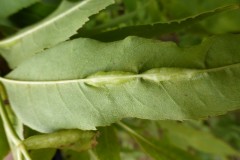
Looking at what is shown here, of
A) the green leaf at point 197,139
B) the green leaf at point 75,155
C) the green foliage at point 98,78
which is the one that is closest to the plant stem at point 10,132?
the green foliage at point 98,78

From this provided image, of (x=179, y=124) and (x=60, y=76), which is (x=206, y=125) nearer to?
(x=179, y=124)

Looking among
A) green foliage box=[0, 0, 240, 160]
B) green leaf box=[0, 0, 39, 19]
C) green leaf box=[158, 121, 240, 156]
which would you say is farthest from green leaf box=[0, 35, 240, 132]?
green leaf box=[158, 121, 240, 156]

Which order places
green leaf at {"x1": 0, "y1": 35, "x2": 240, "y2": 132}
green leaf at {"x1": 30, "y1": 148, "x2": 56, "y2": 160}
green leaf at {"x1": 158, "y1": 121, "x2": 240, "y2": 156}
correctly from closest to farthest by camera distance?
green leaf at {"x1": 0, "y1": 35, "x2": 240, "y2": 132} < green leaf at {"x1": 30, "y1": 148, "x2": 56, "y2": 160} < green leaf at {"x1": 158, "y1": 121, "x2": 240, "y2": 156}

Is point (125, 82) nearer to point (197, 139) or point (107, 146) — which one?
point (107, 146)

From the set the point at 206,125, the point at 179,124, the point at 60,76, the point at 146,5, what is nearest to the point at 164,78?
the point at 60,76

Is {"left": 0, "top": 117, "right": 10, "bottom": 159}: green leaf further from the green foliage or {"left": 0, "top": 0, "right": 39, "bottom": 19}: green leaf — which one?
{"left": 0, "top": 0, "right": 39, "bottom": 19}: green leaf

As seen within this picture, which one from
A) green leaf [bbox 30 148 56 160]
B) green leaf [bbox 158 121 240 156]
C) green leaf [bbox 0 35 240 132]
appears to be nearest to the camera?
green leaf [bbox 0 35 240 132]

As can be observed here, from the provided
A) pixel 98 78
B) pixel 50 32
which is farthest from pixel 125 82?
pixel 50 32
